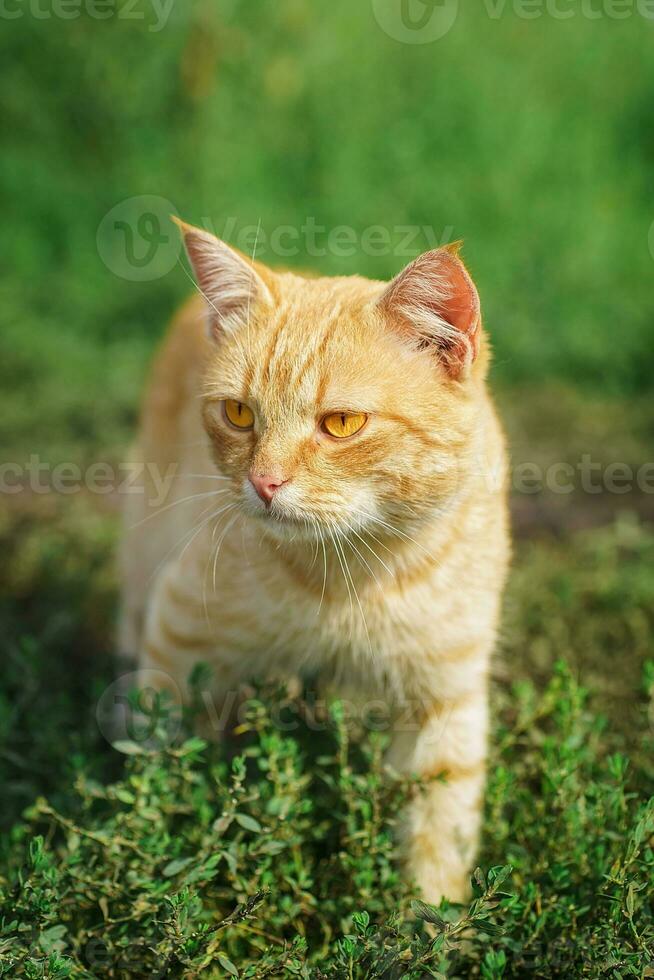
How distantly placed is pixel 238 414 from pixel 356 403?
289 mm

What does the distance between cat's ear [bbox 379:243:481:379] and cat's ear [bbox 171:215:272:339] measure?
1.06 feet

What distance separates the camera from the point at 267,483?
5.82 feet

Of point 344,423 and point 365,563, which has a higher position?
point 344,423

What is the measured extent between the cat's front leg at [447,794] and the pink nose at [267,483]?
794 mm

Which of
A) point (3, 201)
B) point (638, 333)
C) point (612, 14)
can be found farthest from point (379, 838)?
point (612, 14)

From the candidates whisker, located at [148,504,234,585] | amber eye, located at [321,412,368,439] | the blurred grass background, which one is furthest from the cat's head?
the blurred grass background

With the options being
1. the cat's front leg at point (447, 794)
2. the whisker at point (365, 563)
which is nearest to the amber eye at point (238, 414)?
the whisker at point (365, 563)

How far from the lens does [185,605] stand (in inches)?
89.4

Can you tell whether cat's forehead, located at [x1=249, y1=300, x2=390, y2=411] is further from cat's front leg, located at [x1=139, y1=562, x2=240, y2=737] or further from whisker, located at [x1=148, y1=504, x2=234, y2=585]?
cat's front leg, located at [x1=139, y1=562, x2=240, y2=737]

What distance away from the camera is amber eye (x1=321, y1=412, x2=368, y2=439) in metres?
1.82

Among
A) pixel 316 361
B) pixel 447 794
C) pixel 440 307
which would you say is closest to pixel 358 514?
pixel 316 361

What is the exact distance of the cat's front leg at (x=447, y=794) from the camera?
7.25 feet

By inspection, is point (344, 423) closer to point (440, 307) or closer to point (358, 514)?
point (358, 514)

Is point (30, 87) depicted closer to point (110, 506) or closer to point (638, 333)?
point (110, 506)
